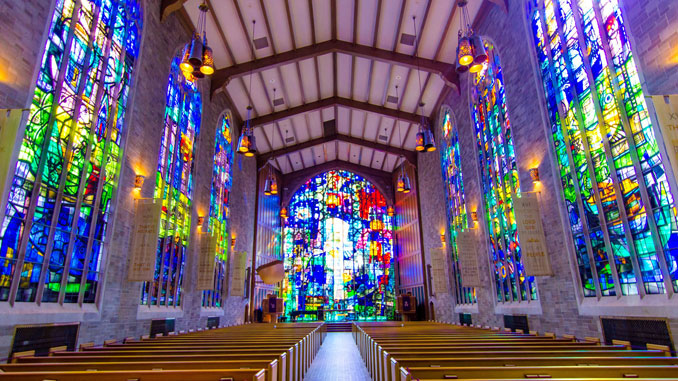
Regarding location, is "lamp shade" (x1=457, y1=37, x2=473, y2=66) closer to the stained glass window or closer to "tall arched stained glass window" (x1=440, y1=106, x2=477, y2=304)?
"tall arched stained glass window" (x1=440, y1=106, x2=477, y2=304)

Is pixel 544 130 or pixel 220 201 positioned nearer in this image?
pixel 544 130

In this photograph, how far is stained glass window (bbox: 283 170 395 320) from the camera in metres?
21.1

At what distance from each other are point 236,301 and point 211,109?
25.9 feet

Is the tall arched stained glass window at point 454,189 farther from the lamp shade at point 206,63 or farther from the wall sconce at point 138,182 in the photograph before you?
the wall sconce at point 138,182

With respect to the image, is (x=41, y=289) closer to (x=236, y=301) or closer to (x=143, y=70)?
(x=143, y=70)

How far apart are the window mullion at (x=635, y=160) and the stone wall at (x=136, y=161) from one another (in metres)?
8.76

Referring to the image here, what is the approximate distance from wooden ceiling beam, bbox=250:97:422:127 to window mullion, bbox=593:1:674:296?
9.88 meters

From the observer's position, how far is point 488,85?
10938mm

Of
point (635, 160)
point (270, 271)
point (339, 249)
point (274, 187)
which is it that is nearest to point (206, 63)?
point (635, 160)

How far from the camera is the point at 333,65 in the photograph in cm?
1422

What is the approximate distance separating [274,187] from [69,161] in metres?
7.68

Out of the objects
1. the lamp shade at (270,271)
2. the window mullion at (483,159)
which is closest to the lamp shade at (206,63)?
the window mullion at (483,159)

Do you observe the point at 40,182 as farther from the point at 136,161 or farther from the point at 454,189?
the point at 454,189

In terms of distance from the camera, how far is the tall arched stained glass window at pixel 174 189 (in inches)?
369
